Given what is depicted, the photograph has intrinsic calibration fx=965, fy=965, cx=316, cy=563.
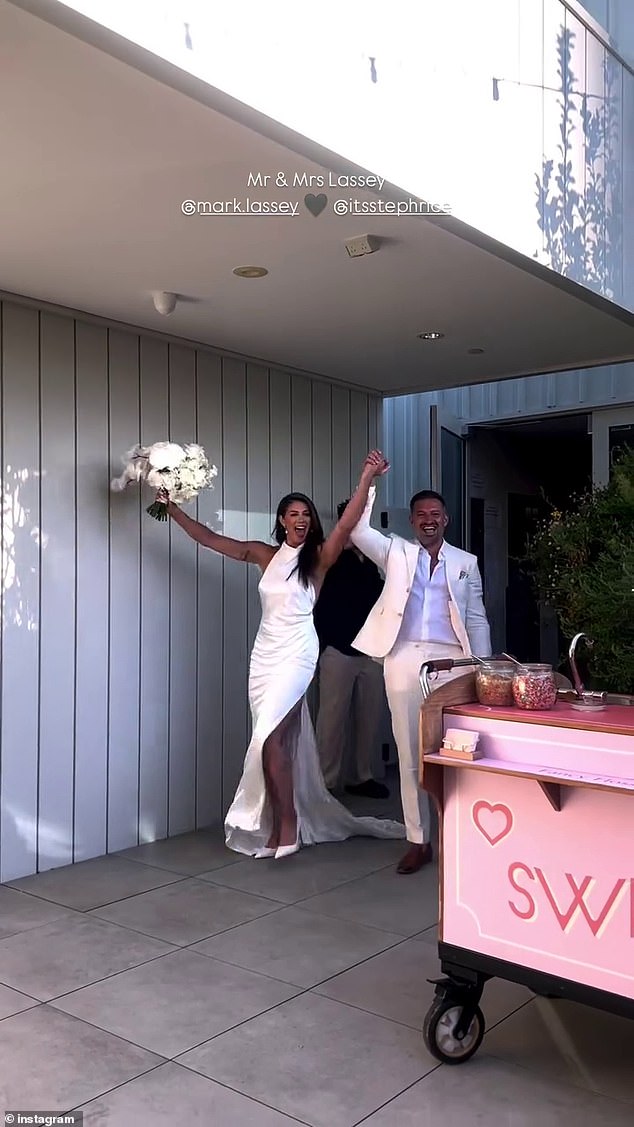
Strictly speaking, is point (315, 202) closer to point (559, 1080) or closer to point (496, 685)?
point (496, 685)

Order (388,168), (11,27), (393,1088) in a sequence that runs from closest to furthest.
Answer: (11,27), (393,1088), (388,168)

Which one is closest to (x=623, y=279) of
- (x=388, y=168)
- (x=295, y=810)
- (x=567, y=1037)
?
(x=388, y=168)

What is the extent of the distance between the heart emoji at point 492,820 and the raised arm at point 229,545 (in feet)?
7.91

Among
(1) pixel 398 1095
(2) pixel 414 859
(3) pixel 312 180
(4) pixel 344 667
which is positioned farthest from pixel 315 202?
(4) pixel 344 667

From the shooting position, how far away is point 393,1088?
2.67m

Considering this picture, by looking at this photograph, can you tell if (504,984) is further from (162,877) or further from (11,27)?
(11,27)

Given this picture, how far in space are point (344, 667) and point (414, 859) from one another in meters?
1.68

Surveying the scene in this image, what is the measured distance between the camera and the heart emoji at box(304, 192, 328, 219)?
329cm

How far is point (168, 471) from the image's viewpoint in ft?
15.8

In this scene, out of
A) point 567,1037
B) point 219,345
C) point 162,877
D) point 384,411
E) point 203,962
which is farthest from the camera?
point 384,411

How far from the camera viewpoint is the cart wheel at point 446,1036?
109 inches

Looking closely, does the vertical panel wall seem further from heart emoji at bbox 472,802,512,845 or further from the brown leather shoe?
heart emoji at bbox 472,802,512,845

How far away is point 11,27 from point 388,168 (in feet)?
4.57

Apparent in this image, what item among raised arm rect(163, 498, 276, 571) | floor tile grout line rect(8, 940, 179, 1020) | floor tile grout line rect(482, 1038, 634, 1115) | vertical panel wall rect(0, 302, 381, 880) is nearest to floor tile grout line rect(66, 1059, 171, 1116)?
floor tile grout line rect(8, 940, 179, 1020)
